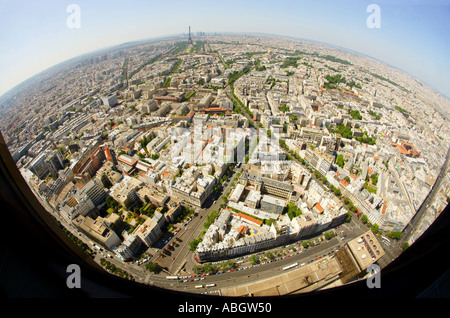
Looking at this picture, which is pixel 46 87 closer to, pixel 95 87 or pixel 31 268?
pixel 95 87

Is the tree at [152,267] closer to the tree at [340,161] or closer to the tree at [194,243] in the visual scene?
the tree at [194,243]

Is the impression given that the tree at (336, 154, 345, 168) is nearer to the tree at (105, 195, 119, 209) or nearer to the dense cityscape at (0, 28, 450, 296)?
the dense cityscape at (0, 28, 450, 296)

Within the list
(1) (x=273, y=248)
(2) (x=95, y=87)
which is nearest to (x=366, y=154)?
(1) (x=273, y=248)

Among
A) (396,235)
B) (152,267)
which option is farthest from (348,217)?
(152,267)

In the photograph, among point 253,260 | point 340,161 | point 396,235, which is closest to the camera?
point 253,260

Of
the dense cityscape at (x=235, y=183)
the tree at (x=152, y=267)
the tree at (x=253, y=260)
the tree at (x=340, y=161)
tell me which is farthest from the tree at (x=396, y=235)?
the tree at (x=152, y=267)

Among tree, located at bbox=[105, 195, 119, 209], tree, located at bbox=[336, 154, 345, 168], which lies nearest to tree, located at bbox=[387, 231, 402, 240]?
tree, located at bbox=[336, 154, 345, 168]

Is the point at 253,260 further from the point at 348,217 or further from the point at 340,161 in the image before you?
the point at 340,161

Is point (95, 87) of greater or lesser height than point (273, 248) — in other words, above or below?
above
